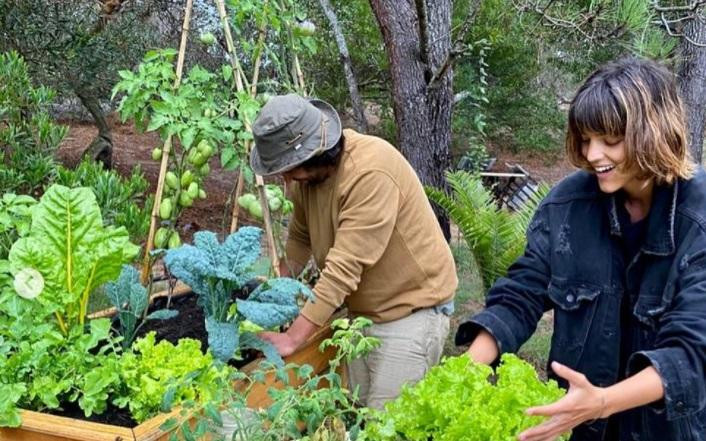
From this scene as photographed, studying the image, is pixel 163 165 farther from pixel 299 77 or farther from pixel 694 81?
pixel 694 81

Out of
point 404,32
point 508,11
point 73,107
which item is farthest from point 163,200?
point 73,107

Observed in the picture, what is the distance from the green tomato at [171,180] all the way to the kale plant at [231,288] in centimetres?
73

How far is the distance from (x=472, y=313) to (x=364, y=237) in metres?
3.99

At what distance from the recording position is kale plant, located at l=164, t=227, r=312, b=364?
6.45 feet

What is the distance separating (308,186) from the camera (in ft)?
8.39

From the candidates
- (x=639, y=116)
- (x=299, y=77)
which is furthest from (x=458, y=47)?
(x=639, y=116)

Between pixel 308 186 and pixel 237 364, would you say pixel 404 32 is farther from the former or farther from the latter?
pixel 237 364

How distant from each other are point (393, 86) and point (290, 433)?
3.81 m

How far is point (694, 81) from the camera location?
5398 millimetres

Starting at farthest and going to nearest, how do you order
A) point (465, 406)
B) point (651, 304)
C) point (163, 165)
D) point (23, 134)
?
point (23, 134) < point (163, 165) < point (651, 304) < point (465, 406)

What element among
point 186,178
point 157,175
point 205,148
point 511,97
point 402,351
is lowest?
point 157,175

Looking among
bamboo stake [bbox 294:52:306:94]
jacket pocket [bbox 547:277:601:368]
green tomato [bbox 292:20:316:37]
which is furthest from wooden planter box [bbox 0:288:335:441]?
green tomato [bbox 292:20:316:37]

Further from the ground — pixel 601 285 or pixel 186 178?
pixel 601 285

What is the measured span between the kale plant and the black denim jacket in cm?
→ 49
